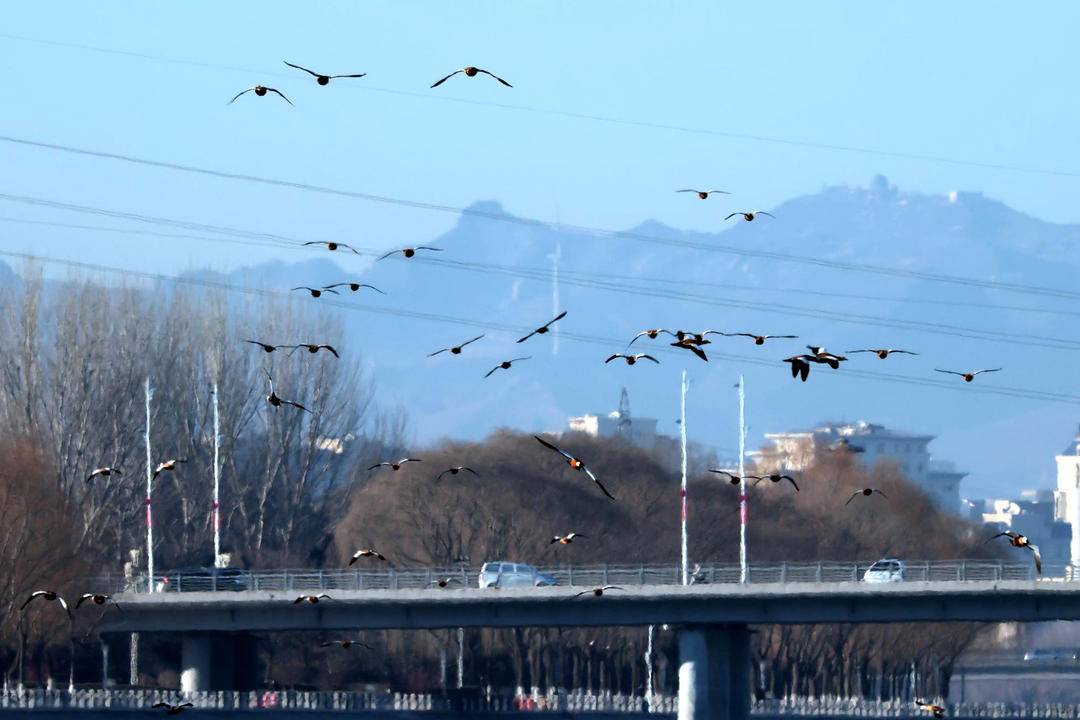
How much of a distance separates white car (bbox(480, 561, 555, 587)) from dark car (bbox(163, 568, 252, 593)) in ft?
33.2

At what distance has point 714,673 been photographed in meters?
92.3

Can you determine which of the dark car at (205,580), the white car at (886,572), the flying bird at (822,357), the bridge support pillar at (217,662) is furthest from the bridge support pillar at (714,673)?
the flying bird at (822,357)

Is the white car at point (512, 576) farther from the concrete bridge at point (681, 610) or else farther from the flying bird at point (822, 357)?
the flying bird at point (822, 357)

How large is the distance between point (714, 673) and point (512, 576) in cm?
1054

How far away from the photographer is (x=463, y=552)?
12000 centimetres

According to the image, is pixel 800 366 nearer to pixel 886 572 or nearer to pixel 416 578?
pixel 886 572

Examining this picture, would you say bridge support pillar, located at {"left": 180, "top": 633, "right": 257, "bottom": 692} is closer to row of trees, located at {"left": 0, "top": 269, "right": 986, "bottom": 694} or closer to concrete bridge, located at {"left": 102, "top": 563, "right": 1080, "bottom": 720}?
concrete bridge, located at {"left": 102, "top": 563, "right": 1080, "bottom": 720}

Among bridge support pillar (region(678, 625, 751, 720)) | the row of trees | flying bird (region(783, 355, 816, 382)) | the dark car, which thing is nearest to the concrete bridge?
bridge support pillar (region(678, 625, 751, 720))

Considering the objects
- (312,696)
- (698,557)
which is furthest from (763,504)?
(312,696)

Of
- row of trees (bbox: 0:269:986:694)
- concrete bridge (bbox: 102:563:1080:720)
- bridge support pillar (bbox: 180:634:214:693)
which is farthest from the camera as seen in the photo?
row of trees (bbox: 0:269:986:694)

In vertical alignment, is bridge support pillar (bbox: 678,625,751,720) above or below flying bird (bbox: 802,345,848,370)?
below

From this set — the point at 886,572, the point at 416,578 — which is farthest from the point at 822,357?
the point at 416,578

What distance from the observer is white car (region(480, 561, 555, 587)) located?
97.1 metres

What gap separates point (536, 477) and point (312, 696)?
3132 cm
